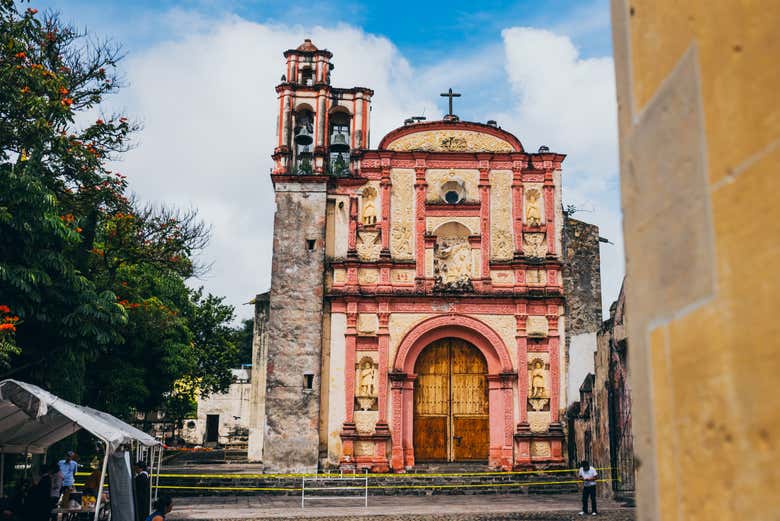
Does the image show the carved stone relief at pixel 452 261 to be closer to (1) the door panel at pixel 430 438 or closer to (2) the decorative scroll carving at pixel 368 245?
(2) the decorative scroll carving at pixel 368 245

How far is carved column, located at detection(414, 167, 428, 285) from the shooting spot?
2033 cm

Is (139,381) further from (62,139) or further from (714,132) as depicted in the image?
(714,132)

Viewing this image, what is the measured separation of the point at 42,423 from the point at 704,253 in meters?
12.0

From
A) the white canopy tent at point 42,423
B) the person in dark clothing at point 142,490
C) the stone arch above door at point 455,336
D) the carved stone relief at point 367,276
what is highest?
the carved stone relief at point 367,276

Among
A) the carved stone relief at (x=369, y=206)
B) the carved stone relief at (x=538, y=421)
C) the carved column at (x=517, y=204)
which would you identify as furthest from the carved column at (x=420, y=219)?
the carved stone relief at (x=538, y=421)

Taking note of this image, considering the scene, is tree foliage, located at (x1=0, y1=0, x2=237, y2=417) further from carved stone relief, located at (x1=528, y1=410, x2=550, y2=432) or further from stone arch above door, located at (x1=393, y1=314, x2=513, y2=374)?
carved stone relief, located at (x1=528, y1=410, x2=550, y2=432)

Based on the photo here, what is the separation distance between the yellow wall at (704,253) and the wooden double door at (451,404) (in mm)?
18907

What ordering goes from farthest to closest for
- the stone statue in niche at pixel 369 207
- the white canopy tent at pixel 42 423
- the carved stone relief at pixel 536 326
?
the stone statue in niche at pixel 369 207 < the carved stone relief at pixel 536 326 < the white canopy tent at pixel 42 423

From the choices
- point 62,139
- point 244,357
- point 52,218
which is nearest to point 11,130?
point 62,139

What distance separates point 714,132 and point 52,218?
11.7 metres

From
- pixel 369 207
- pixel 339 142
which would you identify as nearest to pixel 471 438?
pixel 369 207

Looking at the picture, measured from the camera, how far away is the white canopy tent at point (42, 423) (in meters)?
8.40

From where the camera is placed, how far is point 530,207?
21062 millimetres

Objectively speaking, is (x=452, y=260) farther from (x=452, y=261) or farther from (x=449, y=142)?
(x=449, y=142)
